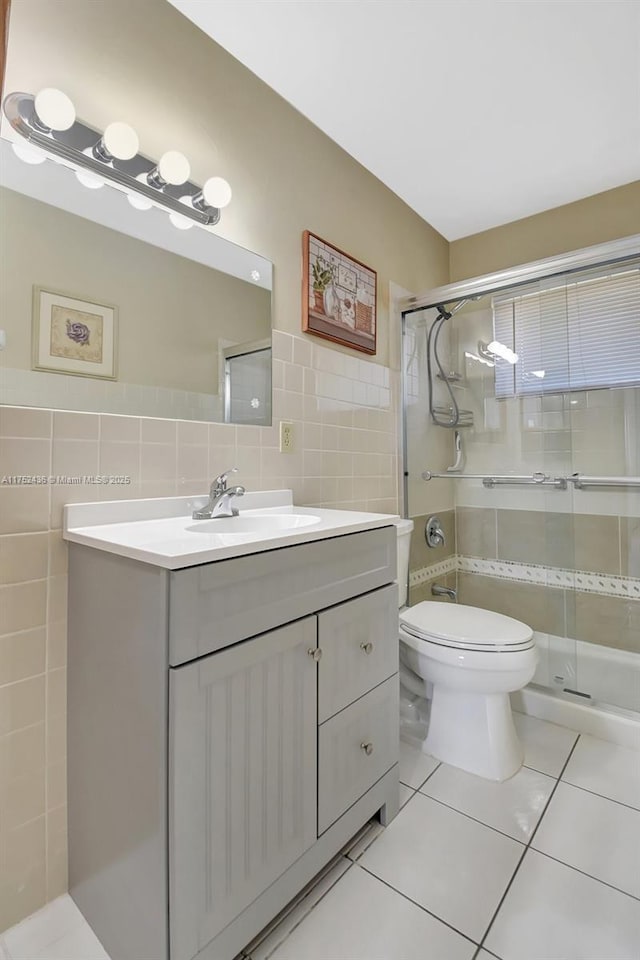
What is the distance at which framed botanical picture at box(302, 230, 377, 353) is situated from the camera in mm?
1684

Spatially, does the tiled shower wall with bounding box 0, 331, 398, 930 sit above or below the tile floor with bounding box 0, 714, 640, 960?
above

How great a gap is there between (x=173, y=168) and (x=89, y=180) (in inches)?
9.1

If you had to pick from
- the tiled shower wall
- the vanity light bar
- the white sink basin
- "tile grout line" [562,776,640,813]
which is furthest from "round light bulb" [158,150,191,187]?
"tile grout line" [562,776,640,813]

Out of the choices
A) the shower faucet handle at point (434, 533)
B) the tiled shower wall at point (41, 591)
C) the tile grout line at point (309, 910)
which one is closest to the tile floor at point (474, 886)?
the tile grout line at point (309, 910)

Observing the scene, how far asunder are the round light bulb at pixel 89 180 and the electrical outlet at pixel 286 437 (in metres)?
0.81

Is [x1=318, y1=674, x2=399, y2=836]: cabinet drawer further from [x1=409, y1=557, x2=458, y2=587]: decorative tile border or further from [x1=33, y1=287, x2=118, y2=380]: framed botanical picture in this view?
[x1=33, y1=287, x2=118, y2=380]: framed botanical picture

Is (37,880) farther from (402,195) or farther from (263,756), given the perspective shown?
(402,195)

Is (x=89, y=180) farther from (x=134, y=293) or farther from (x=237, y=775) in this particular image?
(x=237, y=775)

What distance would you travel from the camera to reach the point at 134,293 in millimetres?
1207

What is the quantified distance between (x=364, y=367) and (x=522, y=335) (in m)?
0.81

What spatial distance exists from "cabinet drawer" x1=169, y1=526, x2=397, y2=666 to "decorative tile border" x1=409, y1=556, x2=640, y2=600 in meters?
1.09

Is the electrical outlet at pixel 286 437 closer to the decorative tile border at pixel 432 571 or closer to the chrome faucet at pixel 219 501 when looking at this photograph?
Result: the chrome faucet at pixel 219 501

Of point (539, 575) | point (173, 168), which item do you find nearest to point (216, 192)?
point (173, 168)

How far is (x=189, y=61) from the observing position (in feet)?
4.39
